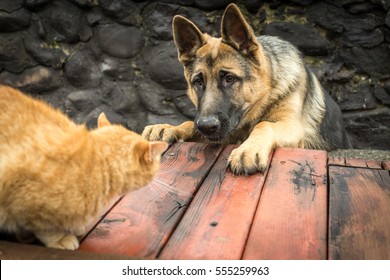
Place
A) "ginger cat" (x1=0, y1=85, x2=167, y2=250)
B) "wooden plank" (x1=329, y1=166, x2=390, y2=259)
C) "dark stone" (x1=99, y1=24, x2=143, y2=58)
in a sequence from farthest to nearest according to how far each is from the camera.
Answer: "dark stone" (x1=99, y1=24, x2=143, y2=58) → "wooden plank" (x1=329, y1=166, x2=390, y2=259) → "ginger cat" (x1=0, y1=85, x2=167, y2=250)

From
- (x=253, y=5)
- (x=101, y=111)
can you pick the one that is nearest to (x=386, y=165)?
(x=253, y=5)

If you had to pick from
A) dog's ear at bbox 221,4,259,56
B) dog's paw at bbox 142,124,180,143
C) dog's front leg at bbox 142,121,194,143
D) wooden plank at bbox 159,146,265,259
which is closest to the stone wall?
dog's ear at bbox 221,4,259,56

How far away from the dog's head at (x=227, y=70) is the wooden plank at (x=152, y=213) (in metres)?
0.64

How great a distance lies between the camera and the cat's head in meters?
1.92

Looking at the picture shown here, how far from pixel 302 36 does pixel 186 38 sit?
165 centimetres

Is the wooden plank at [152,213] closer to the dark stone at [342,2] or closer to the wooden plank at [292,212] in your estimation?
the wooden plank at [292,212]

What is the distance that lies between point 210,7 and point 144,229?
3377 millimetres

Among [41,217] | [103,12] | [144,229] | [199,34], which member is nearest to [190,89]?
[199,34]

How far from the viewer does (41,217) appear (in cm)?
177

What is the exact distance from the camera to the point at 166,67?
5.04 metres

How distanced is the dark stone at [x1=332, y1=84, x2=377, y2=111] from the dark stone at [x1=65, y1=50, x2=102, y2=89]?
9.05ft

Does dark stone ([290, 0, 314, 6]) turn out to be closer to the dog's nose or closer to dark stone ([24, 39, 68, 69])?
the dog's nose

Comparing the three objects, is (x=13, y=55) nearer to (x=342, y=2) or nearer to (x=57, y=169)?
(x=342, y=2)

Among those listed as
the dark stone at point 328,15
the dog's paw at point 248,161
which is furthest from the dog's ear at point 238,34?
the dark stone at point 328,15
